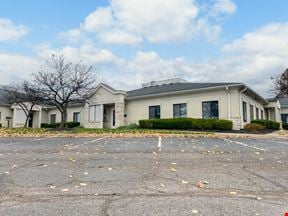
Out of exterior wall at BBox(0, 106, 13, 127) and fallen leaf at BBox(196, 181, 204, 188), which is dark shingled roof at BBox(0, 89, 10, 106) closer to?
exterior wall at BBox(0, 106, 13, 127)

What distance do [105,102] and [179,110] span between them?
26.8 feet

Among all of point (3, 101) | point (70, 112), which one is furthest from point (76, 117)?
point (3, 101)

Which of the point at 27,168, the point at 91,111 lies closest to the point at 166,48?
the point at 91,111

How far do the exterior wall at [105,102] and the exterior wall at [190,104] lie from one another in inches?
39.8

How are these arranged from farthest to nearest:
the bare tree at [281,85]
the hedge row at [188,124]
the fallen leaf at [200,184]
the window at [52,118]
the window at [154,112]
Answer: the window at [52,118] → the bare tree at [281,85] → the window at [154,112] → the hedge row at [188,124] → the fallen leaf at [200,184]

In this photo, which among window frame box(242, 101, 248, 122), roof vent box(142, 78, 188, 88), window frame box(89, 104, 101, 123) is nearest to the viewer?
window frame box(242, 101, 248, 122)

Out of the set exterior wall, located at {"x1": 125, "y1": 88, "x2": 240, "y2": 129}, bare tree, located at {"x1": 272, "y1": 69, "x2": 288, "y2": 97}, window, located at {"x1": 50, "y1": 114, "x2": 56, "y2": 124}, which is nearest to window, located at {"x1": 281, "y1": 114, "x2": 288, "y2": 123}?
bare tree, located at {"x1": 272, "y1": 69, "x2": 288, "y2": 97}

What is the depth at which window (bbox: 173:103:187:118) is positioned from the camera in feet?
73.5

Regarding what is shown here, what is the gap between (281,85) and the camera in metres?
32.4

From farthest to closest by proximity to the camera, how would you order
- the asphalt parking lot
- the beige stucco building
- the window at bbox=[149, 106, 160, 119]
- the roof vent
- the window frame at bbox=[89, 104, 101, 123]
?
1. the roof vent
2. the window frame at bbox=[89, 104, 101, 123]
3. the window at bbox=[149, 106, 160, 119]
4. the beige stucco building
5. the asphalt parking lot

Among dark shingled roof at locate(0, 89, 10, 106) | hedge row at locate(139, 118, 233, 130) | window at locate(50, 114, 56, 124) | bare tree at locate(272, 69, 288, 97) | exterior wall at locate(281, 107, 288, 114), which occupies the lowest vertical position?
hedge row at locate(139, 118, 233, 130)

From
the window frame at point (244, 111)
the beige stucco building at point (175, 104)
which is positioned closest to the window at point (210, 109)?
the beige stucco building at point (175, 104)

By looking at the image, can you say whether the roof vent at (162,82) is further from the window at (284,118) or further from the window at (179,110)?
the window at (284,118)

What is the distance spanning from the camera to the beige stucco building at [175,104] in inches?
779
